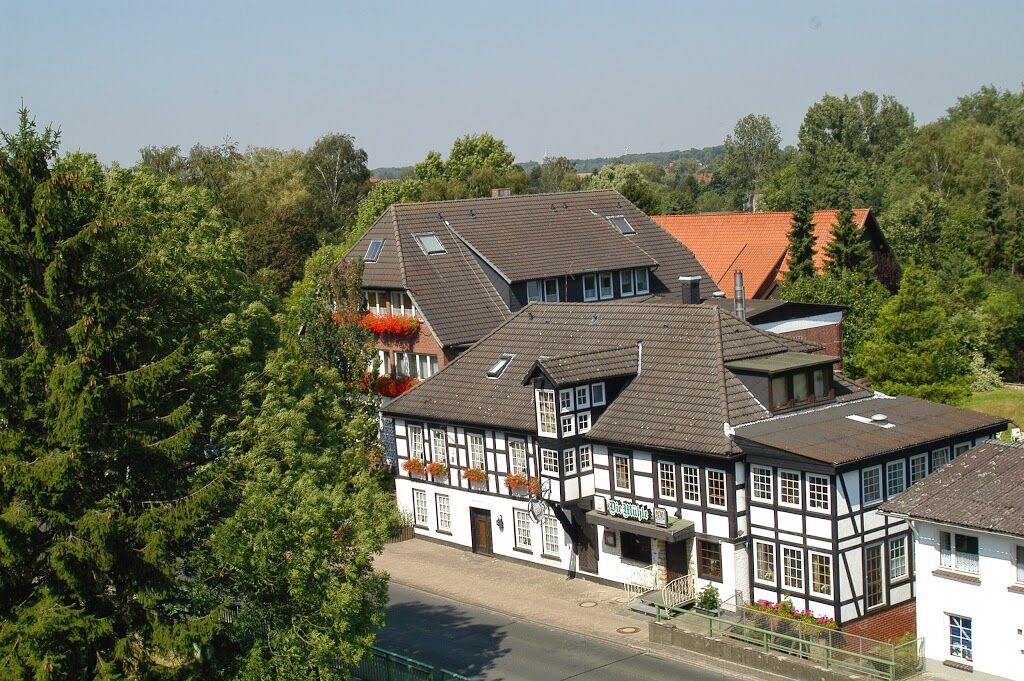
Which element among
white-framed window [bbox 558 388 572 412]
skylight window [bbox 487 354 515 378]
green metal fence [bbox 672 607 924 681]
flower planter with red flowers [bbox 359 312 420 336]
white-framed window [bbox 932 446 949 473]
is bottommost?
green metal fence [bbox 672 607 924 681]

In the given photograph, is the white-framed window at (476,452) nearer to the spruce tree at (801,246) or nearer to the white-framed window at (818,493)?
the white-framed window at (818,493)

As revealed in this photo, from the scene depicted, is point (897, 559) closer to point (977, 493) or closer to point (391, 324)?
point (977, 493)

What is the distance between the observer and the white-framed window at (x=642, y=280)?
56.7 m

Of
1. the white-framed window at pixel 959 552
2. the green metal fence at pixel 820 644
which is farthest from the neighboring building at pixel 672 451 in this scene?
the white-framed window at pixel 959 552

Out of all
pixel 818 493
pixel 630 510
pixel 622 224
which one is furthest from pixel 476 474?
pixel 622 224

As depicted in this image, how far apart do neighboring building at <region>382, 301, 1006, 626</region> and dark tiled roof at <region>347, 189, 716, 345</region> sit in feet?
24.7

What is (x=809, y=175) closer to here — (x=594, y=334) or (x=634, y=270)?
(x=634, y=270)

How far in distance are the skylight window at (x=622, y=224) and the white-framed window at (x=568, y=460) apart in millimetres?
22599

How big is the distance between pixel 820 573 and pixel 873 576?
1578 mm

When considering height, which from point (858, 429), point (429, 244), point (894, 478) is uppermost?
point (429, 244)

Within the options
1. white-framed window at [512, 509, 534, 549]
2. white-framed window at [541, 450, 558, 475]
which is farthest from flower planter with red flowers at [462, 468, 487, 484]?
white-framed window at [541, 450, 558, 475]

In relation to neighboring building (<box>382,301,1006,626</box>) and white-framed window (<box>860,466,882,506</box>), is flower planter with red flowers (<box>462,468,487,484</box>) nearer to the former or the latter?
neighboring building (<box>382,301,1006,626</box>)

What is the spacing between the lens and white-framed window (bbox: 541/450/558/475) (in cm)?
3819

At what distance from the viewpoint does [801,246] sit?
2534 inches
